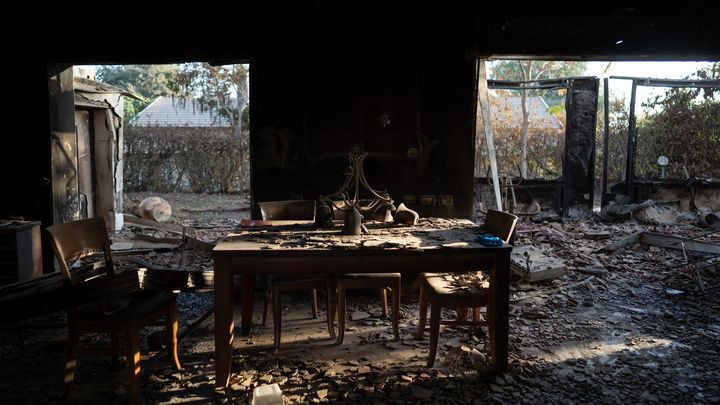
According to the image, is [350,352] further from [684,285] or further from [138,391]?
[684,285]

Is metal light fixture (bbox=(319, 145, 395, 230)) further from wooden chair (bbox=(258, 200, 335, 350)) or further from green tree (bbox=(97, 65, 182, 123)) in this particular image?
green tree (bbox=(97, 65, 182, 123))

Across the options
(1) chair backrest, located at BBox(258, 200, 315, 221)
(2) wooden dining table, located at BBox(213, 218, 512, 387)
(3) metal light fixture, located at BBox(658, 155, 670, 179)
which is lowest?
→ (2) wooden dining table, located at BBox(213, 218, 512, 387)

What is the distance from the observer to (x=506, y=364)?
317 cm

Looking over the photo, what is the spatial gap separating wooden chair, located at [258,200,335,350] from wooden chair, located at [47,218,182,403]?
684mm

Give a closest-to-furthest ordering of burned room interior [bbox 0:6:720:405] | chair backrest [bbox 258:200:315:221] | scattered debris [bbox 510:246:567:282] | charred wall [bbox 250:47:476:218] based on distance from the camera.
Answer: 1. burned room interior [bbox 0:6:720:405]
2. chair backrest [bbox 258:200:315:221]
3. charred wall [bbox 250:47:476:218]
4. scattered debris [bbox 510:246:567:282]

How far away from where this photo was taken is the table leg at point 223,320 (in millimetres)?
2945

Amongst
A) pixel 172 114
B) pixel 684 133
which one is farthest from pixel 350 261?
pixel 172 114

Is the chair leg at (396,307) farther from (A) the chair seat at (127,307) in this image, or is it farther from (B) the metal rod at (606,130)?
(B) the metal rod at (606,130)

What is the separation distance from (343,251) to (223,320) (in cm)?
81

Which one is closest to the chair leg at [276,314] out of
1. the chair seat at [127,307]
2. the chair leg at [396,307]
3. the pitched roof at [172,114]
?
the chair seat at [127,307]

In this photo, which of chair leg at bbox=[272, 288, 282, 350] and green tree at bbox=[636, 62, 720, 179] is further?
green tree at bbox=[636, 62, 720, 179]

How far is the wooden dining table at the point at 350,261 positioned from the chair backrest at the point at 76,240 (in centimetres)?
79

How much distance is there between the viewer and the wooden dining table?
2955 millimetres

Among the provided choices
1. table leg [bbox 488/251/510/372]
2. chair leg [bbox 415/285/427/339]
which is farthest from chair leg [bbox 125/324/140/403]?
table leg [bbox 488/251/510/372]
